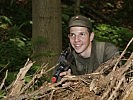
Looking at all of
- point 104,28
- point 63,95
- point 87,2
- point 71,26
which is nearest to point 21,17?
point 104,28

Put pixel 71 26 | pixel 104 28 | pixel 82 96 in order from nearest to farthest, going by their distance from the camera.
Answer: pixel 82 96 < pixel 71 26 < pixel 104 28

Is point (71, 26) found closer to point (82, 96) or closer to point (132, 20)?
point (82, 96)

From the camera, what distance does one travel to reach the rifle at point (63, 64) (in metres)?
3.39

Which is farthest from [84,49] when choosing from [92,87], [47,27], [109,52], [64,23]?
[64,23]

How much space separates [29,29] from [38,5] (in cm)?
330

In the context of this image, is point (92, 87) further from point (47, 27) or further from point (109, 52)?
point (47, 27)

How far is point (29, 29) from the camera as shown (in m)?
9.27

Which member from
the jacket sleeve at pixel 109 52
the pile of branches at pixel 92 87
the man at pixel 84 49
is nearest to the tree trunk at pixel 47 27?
the man at pixel 84 49

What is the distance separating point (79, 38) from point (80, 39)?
2cm

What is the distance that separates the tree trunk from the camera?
19.4 feet

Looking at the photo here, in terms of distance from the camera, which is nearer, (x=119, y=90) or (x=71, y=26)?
(x=119, y=90)

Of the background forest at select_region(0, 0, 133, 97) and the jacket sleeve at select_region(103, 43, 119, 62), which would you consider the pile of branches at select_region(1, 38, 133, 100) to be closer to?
the jacket sleeve at select_region(103, 43, 119, 62)

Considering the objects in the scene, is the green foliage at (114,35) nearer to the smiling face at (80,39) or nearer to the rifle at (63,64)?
the smiling face at (80,39)

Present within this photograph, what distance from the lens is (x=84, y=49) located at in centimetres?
383
